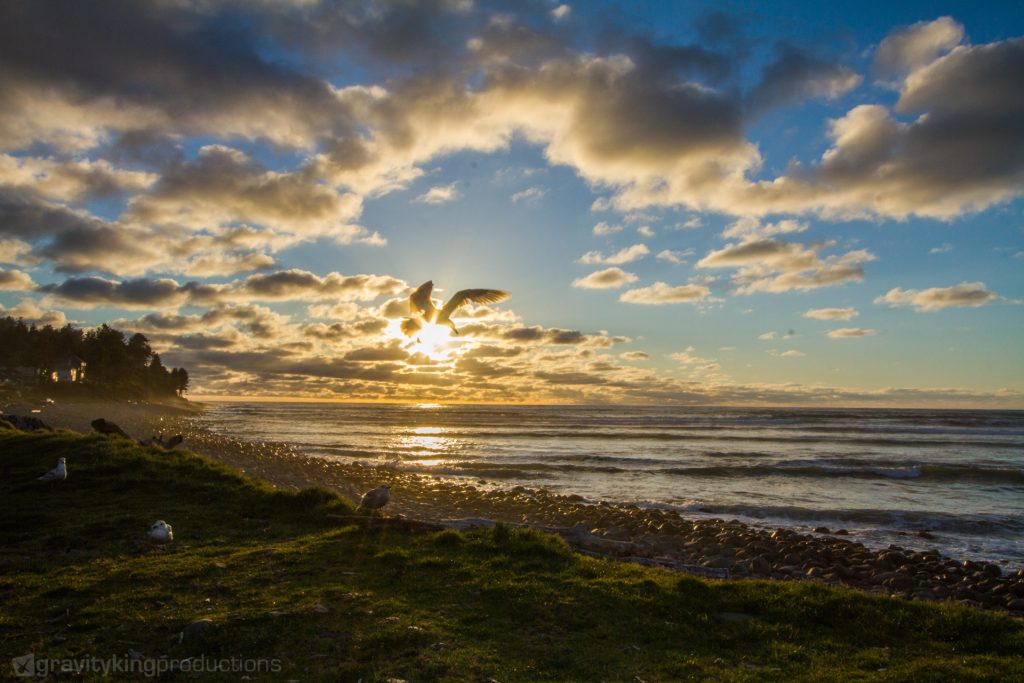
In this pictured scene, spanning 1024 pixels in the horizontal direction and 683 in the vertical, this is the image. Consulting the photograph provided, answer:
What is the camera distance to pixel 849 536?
17547 mm

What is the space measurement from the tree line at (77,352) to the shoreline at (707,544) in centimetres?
9272

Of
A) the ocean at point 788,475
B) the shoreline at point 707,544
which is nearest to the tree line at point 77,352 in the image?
the ocean at point 788,475

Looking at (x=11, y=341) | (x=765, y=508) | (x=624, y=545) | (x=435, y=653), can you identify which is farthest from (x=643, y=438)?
(x=11, y=341)

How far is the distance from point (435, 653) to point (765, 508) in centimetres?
1850

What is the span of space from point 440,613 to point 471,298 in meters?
5.82

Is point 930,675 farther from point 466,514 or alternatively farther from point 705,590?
point 466,514

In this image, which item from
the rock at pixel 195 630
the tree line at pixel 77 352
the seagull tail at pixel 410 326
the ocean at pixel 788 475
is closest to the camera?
the rock at pixel 195 630

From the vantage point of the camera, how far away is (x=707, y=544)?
15.9 meters

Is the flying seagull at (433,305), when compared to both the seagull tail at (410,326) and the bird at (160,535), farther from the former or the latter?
the bird at (160,535)

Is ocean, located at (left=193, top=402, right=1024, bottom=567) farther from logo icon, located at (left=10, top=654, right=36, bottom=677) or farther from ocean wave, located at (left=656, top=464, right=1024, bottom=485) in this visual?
logo icon, located at (left=10, top=654, right=36, bottom=677)

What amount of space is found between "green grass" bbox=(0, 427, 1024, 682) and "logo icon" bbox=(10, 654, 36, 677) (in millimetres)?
195

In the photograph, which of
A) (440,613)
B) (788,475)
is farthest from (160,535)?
(788,475)

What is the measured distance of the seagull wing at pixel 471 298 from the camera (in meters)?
11.3

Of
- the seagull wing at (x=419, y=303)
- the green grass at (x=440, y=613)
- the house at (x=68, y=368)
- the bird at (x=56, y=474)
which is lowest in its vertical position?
the green grass at (x=440, y=613)
